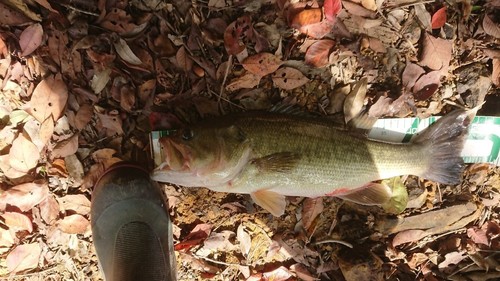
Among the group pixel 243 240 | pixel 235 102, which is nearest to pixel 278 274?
pixel 243 240

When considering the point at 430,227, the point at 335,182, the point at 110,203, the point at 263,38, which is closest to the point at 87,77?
the point at 110,203

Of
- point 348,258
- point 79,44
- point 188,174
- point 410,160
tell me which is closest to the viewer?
point 188,174

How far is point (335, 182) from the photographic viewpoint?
3.11 metres

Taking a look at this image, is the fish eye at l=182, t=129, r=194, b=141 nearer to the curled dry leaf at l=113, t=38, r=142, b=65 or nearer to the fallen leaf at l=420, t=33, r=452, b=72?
the curled dry leaf at l=113, t=38, r=142, b=65

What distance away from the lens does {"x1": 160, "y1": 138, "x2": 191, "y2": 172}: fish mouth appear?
8.80 ft

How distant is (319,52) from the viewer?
324 centimetres

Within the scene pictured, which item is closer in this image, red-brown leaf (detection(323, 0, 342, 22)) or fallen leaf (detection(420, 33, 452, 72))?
red-brown leaf (detection(323, 0, 342, 22))

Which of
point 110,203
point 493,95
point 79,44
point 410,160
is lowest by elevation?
point 110,203

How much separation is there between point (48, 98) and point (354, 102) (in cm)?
230

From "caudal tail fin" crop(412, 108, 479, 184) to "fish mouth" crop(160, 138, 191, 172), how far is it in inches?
72.4

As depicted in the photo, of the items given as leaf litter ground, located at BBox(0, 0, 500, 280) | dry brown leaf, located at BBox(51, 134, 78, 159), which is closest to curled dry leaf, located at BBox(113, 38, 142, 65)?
leaf litter ground, located at BBox(0, 0, 500, 280)

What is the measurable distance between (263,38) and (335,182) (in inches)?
47.9

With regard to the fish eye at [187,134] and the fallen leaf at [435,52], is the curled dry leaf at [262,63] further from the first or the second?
the fallen leaf at [435,52]

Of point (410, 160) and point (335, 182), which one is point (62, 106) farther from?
point (410, 160)
